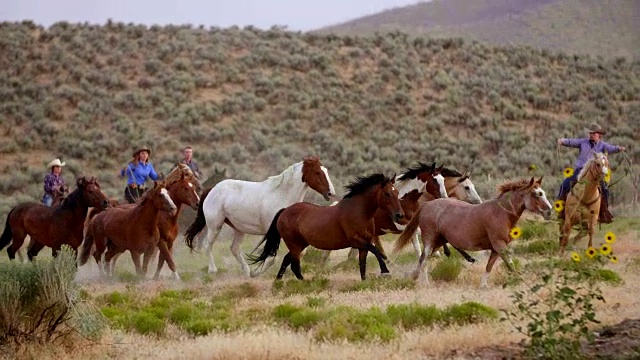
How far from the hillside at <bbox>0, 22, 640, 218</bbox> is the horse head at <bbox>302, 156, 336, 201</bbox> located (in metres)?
18.1

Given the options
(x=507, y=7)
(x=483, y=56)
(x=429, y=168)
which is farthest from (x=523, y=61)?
(x=507, y=7)

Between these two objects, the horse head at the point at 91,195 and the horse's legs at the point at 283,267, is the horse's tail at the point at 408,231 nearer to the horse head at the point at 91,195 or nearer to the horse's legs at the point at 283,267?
the horse's legs at the point at 283,267

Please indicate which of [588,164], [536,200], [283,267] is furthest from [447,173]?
[536,200]

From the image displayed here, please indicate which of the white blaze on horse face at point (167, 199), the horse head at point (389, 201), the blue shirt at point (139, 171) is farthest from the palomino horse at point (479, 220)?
the blue shirt at point (139, 171)

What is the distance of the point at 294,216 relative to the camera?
48.3 feet

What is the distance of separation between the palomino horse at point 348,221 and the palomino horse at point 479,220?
53 cm

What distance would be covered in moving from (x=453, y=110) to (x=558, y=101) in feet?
19.3

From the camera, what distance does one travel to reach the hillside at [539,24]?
82.2 m

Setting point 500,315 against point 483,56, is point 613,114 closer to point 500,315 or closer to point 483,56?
point 483,56

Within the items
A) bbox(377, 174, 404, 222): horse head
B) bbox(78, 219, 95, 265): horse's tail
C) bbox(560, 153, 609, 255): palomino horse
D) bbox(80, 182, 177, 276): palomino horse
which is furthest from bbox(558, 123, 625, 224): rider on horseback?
bbox(78, 219, 95, 265): horse's tail

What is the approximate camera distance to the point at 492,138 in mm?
42500

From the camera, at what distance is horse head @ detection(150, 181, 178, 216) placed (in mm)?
15914

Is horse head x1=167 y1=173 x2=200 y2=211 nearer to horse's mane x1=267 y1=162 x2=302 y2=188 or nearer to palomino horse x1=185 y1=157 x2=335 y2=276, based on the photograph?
palomino horse x1=185 y1=157 x2=335 y2=276

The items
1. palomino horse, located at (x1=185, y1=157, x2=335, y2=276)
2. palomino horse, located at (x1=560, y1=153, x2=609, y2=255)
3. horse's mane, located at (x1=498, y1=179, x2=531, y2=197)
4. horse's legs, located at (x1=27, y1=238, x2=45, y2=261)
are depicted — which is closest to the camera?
horse's mane, located at (x1=498, y1=179, x2=531, y2=197)
